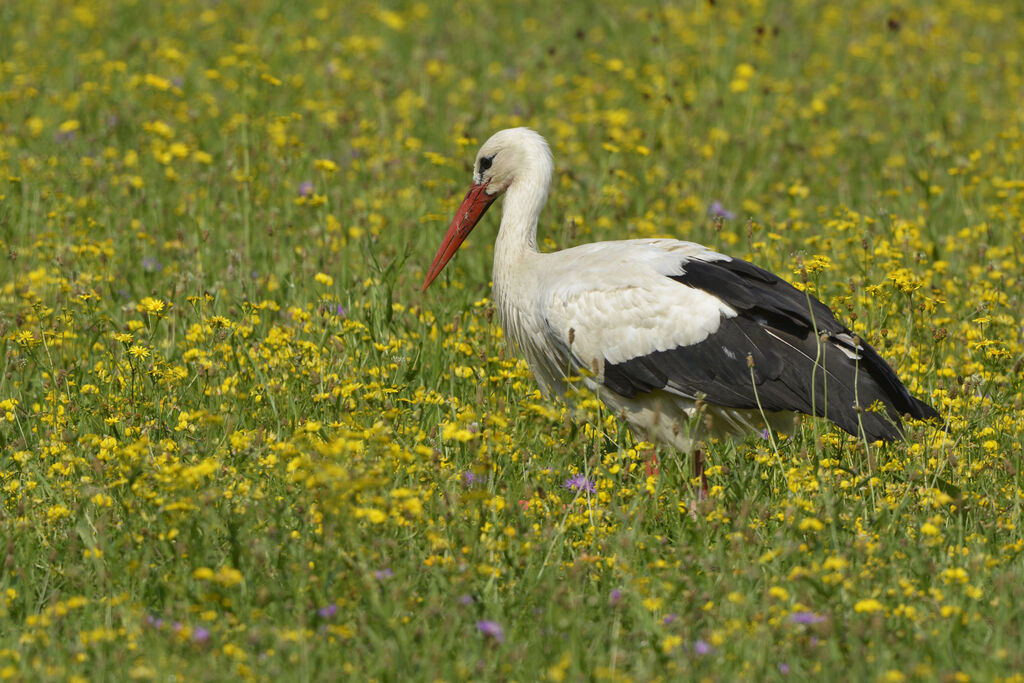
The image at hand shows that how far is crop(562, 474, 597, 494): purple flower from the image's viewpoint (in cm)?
396

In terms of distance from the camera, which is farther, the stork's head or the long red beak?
the long red beak

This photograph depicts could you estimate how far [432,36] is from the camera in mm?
10180

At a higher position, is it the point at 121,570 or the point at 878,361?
the point at 878,361

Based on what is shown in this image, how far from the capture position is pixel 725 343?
A: 4.54 meters

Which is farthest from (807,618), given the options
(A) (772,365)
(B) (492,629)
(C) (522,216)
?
(C) (522,216)

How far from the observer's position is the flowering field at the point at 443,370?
3141 millimetres

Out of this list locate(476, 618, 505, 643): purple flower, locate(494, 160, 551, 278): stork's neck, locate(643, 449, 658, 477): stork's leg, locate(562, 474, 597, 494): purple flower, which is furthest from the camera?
locate(494, 160, 551, 278): stork's neck

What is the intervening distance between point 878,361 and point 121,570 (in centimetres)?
257

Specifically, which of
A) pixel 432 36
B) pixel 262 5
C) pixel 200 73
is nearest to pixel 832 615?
pixel 200 73

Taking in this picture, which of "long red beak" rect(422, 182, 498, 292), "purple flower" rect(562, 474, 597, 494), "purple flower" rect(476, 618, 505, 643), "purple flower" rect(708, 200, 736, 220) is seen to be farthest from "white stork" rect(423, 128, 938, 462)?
"purple flower" rect(708, 200, 736, 220)

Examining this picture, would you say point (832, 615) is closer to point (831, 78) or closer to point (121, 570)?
point (121, 570)

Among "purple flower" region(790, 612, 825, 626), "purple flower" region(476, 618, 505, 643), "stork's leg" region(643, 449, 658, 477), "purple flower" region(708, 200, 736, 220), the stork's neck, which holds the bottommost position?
"stork's leg" region(643, 449, 658, 477)

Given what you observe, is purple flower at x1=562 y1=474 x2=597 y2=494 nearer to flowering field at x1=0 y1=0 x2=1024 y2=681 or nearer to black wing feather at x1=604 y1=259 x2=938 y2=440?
flowering field at x1=0 y1=0 x2=1024 y2=681

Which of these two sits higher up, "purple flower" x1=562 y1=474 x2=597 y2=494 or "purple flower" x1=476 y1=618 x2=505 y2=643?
"purple flower" x1=476 y1=618 x2=505 y2=643
